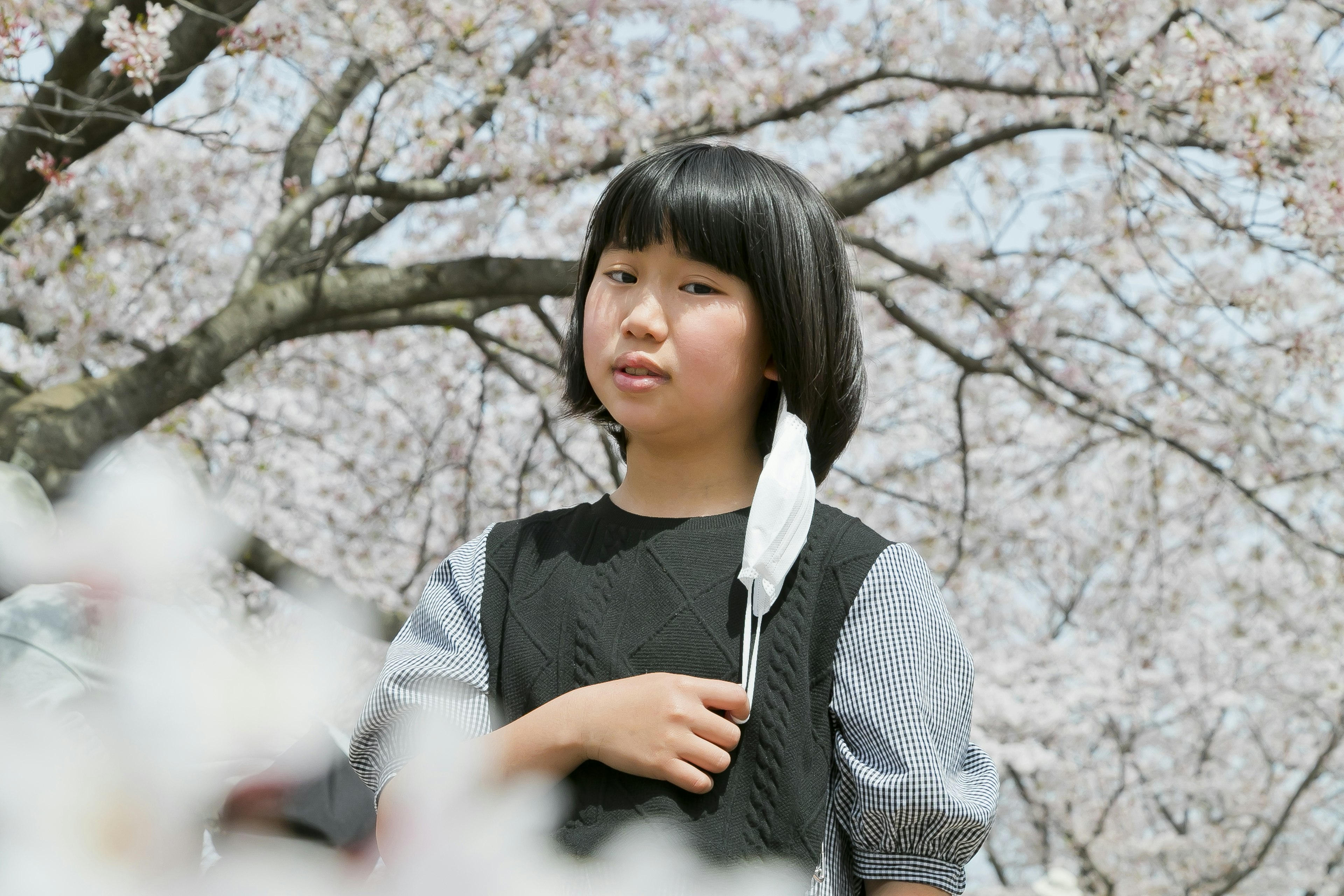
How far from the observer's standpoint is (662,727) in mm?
1070

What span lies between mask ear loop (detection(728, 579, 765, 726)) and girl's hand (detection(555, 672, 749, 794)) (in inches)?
1.1

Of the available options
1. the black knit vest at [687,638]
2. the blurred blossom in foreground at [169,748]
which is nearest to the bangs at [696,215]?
the black knit vest at [687,638]

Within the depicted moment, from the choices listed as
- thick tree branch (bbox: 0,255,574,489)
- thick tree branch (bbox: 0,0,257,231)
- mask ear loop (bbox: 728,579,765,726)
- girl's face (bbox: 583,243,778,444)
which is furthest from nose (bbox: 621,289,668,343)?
thick tree branch (bbox: 0,0,257,231)

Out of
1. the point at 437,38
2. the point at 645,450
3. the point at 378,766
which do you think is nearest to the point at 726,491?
the point at 645,450

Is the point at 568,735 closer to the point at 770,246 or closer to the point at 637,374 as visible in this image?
the point at 637,374

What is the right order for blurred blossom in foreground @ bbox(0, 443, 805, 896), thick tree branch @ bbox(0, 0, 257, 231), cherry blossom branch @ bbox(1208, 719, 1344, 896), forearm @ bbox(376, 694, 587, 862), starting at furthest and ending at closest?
cherry blossom branch @ bbox(1208, 719, 1344, 896) → thick tree branch @ bbox(0, 0, 257, 231) → forearm @ bbox(376, 694, 587, 862) → blurred blossom in foreground @ bbox(0, 443, 805, 896)

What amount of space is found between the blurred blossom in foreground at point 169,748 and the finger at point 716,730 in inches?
29.1

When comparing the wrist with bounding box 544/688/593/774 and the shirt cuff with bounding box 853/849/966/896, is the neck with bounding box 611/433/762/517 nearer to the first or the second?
the wrist with bounding box 544/688/593/774

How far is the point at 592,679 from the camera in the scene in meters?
1.18

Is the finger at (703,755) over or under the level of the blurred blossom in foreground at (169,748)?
under

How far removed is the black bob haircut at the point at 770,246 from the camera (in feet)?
4.00

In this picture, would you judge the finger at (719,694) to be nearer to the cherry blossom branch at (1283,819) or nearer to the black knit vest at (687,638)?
the black knit vest at (687,638)

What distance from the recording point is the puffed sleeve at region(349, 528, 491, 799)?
44.3 inches

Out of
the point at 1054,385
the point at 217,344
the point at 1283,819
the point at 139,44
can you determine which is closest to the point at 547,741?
the point at 139,44
